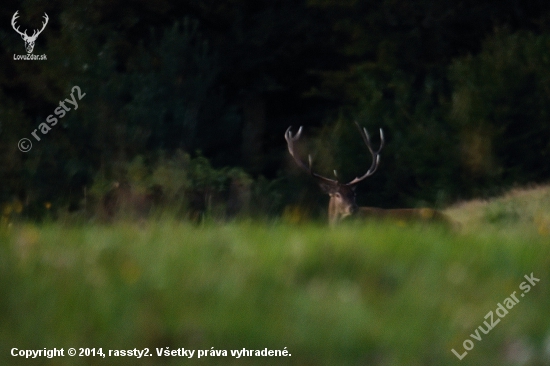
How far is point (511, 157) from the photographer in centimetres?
1961

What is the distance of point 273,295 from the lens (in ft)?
12.7

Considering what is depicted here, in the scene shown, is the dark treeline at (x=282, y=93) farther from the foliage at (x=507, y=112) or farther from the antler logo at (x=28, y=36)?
the antler logo at (x=28, y=36)

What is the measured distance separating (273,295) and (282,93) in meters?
21.6

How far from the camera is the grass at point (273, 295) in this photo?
11.4 feet

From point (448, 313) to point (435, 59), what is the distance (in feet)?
65.4

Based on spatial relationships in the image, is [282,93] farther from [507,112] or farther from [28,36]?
[507,112]

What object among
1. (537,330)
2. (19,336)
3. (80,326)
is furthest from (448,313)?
(19,336)

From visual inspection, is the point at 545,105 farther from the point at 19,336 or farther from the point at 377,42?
the point at 19,336

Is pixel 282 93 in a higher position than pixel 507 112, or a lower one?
higher

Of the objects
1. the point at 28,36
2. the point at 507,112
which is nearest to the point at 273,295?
the point at 507,112

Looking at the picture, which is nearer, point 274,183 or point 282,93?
point 274,183

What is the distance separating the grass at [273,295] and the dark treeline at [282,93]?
10.4 metres

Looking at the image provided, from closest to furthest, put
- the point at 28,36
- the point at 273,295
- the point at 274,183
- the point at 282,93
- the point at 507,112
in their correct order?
the point at 273,295 < the point at 274,183 < the point at 507,112 < the point at 28,36 < the point at 282,93

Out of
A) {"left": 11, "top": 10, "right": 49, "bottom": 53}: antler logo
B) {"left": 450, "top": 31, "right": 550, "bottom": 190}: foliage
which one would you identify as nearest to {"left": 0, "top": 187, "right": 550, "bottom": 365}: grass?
{"left": 450, "top": 31, "right": 550, "bottom": 190}: foliage
